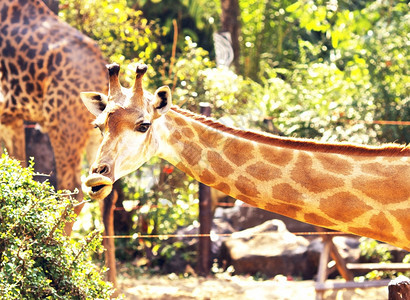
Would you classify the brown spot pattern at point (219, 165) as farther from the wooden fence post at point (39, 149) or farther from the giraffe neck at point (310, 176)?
the wooden fence post at point (39, 149)

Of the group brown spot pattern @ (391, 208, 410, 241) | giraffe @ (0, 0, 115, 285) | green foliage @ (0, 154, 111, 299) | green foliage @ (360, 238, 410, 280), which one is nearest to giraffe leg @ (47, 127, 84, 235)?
giraffe @ (0, 0, 115, 285)

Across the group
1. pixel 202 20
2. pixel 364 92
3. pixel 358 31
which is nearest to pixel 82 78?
pixel 364 92

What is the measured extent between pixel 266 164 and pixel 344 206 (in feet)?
1.66

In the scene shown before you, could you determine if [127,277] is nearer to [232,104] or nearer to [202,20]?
[232,104]

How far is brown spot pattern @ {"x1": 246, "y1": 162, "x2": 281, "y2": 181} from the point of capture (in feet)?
14.5

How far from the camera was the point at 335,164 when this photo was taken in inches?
170

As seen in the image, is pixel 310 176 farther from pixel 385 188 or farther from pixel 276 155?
pixel 385 188

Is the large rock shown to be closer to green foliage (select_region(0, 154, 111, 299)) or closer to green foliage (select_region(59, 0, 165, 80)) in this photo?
green foliage (select_region(59, 0, 165, 80))

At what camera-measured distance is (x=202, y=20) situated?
55.9 feet

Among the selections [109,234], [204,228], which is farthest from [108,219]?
[204,228]

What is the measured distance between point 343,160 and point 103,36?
240 inches

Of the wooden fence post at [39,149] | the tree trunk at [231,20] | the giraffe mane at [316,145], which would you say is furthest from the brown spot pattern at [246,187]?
the tree trunk at [231,20]

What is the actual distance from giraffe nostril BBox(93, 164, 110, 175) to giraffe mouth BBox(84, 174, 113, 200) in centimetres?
8

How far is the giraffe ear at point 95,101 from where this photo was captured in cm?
473
